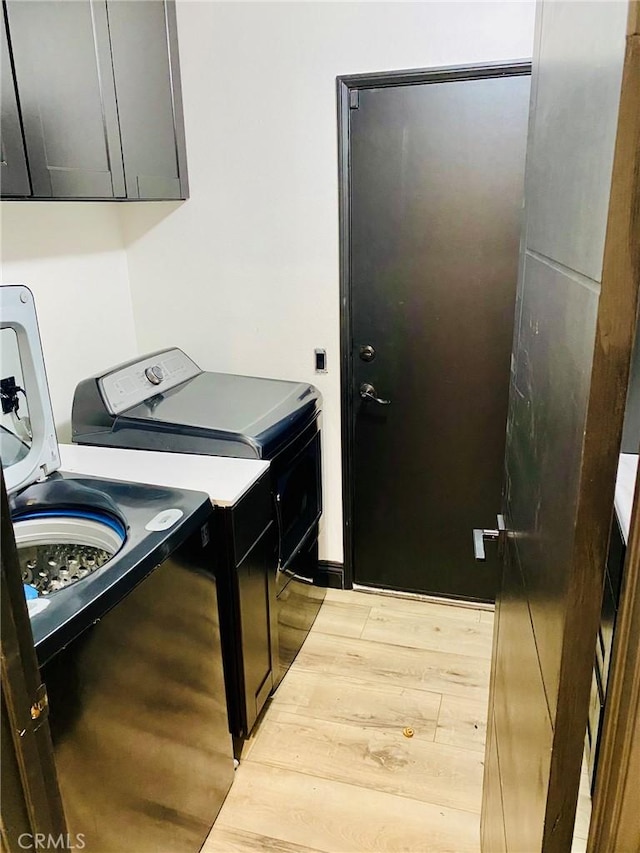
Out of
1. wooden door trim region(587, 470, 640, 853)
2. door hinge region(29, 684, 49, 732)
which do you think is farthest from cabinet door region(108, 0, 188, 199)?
wooden door trim region(587, 470, 640, 853)

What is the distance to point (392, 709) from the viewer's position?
2.20 meters

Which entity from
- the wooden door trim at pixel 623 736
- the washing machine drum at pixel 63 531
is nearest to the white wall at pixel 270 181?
the washing machine drum at pixel 63 531

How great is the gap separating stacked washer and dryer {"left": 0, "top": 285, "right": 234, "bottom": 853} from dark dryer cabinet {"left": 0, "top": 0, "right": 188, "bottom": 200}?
1.53ft

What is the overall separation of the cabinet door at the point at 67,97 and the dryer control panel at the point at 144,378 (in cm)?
60

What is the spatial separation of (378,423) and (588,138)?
1954 millimetres

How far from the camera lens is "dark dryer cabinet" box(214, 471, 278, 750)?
5.70ft

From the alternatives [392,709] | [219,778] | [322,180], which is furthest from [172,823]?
[322,180]

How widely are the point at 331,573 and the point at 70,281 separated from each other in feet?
5.34

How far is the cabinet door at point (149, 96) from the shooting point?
6.70 feet

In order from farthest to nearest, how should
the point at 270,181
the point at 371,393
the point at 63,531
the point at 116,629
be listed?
the point at 371,393
the point at 270,181
the point at 63,531
the point at 116,629

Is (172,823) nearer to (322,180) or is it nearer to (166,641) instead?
(166,641)

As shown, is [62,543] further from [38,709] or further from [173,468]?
[38,709]

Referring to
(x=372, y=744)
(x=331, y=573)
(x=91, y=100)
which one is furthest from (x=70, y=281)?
(x=372, y=744)

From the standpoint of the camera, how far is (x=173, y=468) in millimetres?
1865
